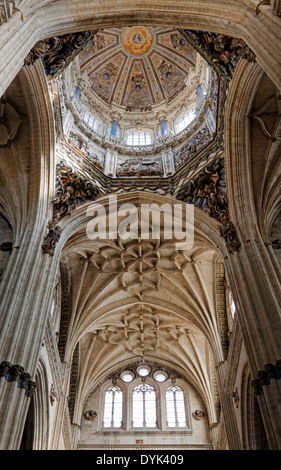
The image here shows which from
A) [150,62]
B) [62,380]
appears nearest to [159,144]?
[150,62]

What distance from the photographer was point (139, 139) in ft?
69.1

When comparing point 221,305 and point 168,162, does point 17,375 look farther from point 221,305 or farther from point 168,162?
point 168,162

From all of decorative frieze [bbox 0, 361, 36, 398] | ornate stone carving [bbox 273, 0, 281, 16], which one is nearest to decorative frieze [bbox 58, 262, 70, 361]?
decorative frieze [bbox 0, 361, 36, 398]

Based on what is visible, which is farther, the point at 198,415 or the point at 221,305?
the point at 198,415

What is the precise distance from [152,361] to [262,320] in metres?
14.9

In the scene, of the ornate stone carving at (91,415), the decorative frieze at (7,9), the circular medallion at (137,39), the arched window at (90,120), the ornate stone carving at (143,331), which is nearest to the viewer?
the decorative frieze at (7,9)

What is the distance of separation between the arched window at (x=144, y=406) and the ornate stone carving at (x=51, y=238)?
1256cm

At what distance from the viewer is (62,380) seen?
1608 centimetres

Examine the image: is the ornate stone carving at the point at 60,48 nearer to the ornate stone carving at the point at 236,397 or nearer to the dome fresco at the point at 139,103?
the dome fresco at the point at 139,103

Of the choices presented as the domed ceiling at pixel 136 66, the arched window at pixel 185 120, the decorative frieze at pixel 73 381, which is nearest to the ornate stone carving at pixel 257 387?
the decorative frieze at pixel 73 381

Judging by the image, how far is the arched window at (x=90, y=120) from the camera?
1964cm

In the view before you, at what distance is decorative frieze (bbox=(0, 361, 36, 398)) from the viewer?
880 cm

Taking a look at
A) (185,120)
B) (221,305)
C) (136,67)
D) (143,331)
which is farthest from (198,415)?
(136,67)

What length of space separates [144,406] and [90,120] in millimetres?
15067
